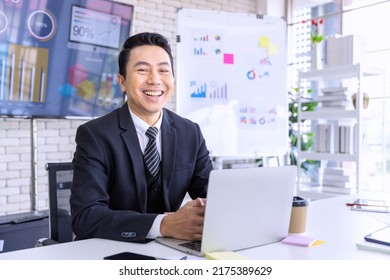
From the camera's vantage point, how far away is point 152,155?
4.94 feet

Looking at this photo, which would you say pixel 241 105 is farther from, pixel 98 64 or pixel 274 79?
pixel 98 64

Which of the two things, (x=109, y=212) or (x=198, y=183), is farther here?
(x=198, y=183)

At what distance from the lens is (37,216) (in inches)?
111

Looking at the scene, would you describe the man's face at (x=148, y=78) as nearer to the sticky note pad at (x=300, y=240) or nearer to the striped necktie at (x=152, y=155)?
the striped necktie at (x=152, y=155)

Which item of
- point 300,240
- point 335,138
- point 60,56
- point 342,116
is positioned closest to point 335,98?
point 342,116

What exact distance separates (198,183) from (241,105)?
2.11 metres

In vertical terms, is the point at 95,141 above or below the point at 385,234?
above

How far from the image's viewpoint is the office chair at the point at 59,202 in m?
1.66

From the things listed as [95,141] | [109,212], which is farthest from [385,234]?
[95,141]

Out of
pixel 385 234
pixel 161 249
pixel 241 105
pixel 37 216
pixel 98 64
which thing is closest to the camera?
pixel 161 249

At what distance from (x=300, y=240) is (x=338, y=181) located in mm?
2639

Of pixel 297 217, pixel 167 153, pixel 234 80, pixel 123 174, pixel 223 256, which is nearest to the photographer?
pixel 223 256

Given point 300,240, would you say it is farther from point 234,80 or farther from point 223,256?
point 234,80

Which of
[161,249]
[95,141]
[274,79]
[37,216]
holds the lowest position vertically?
[37,216]
